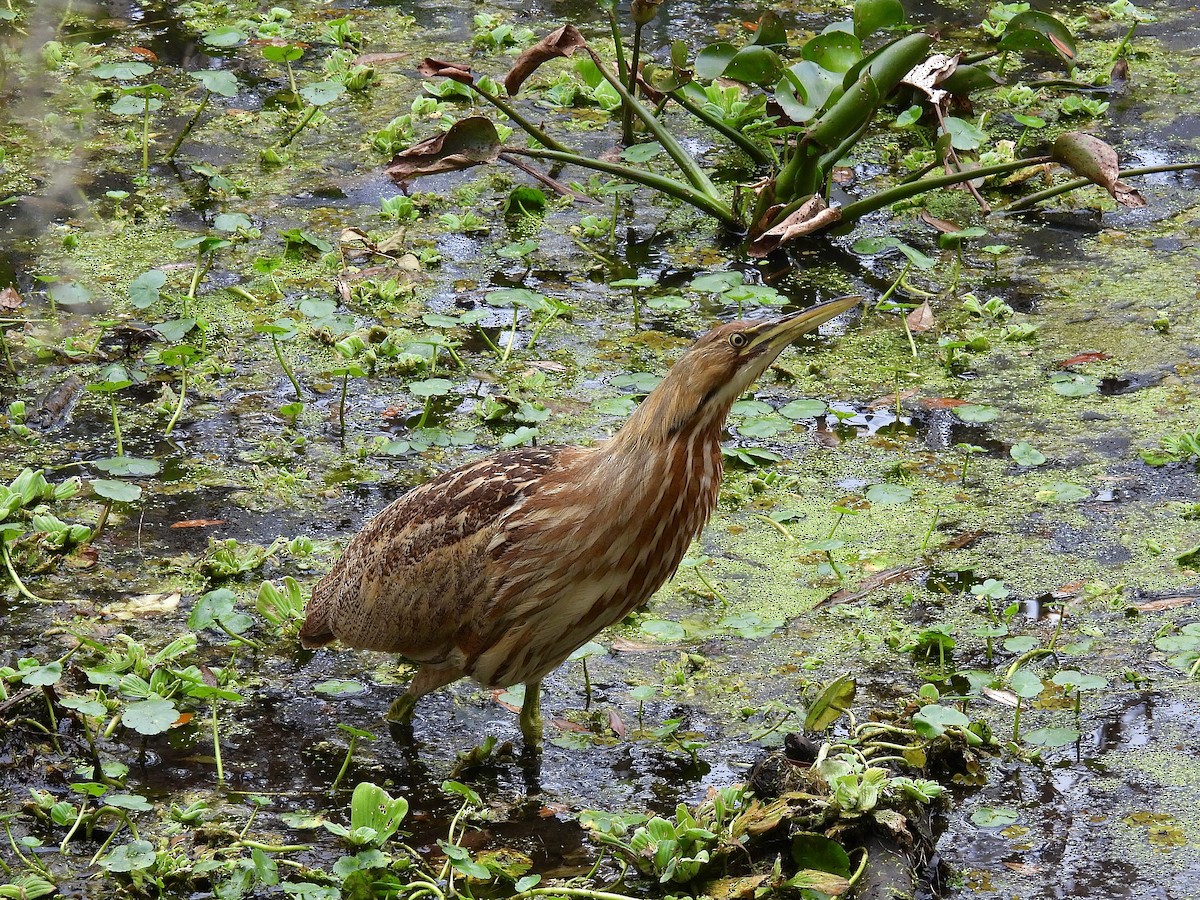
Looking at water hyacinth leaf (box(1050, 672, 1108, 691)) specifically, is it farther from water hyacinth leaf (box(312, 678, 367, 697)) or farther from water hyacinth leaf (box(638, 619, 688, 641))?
water hyacinth leaf (box(312, 678, 367, 697))

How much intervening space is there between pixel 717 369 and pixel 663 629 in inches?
33.4

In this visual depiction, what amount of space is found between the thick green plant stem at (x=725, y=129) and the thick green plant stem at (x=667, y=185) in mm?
262

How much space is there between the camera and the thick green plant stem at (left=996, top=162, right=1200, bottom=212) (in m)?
5.44

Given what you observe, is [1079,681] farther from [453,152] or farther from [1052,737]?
[453,152]

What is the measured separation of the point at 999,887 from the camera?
306 cm

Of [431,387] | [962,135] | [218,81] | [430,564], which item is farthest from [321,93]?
[430,564]

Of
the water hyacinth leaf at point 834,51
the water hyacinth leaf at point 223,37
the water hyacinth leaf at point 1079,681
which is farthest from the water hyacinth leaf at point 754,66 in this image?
the water hyacinth leaf at point 1079,681

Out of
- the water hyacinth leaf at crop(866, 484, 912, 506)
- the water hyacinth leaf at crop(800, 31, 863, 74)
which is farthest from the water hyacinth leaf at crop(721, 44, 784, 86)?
the water hyacinth leaf at crop(866, 484, 912, 506)

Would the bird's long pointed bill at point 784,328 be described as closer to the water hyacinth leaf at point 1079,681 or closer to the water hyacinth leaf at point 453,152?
the water hyacinth leaf at point 1079,681

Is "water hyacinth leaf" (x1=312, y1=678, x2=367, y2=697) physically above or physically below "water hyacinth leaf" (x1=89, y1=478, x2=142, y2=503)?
below

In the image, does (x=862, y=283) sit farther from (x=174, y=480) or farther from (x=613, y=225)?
(x=174, y=480)

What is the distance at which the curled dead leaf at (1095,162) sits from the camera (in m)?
5.05

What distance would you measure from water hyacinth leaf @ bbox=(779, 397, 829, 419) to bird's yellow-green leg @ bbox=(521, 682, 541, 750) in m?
1.54

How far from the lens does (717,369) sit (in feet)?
10.6
